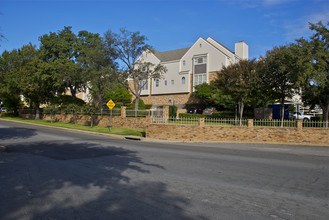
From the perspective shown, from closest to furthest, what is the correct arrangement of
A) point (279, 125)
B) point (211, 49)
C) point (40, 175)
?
point (40, 175), point (279, 125), point (211, 49)

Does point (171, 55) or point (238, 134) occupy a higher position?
point (171, 55)

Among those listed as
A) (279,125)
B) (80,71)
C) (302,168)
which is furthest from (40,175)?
(80,71)

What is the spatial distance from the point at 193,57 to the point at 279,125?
90.3 ft

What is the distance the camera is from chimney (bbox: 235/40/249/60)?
4122 centimetres

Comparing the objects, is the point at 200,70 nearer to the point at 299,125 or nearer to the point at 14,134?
the point at 299,125

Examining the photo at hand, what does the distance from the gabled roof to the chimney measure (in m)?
9.64

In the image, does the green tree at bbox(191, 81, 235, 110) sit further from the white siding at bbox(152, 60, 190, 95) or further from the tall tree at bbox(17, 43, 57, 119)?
the tall tree at bbox(17, 43, 57, 119)

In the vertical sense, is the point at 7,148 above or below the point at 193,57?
below

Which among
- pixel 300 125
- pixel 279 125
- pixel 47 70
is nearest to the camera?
pixel 300 125

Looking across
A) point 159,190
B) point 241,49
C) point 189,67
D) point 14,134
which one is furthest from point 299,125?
point 189,67

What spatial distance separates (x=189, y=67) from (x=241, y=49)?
9126mm

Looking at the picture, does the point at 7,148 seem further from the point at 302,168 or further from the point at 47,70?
the point at 47,70

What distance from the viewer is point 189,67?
4294cm

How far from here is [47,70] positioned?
35.4 metres
